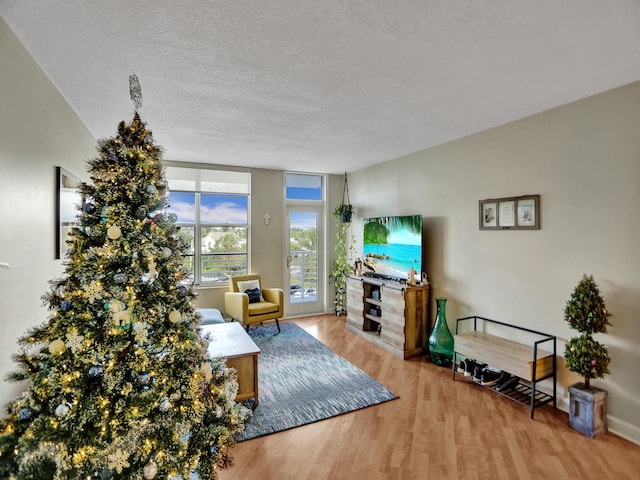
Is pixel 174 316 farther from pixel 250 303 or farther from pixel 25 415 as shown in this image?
pixel 250 303

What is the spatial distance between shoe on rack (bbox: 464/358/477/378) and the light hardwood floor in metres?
0.23

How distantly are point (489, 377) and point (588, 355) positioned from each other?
0.93 m

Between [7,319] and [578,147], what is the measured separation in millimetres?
3941

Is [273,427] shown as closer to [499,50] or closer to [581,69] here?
[499,50]

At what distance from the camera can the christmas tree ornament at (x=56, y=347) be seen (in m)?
1.30

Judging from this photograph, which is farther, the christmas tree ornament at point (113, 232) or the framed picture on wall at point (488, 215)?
the framed picture on wall at point (488, 215)

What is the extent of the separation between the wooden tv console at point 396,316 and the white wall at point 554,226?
0.35 metres

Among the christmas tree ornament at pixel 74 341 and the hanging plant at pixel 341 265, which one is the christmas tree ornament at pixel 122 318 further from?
the hanging plant at pixel 341 265

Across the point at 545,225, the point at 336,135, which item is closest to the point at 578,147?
the point at 545,225

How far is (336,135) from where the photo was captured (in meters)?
3.62

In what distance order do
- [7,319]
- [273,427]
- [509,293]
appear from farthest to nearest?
[509,293] → [273,427] → [7,319]

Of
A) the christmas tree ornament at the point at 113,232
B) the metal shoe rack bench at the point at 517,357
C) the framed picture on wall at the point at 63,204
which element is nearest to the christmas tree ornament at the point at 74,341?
the christmas tree ornament at the point at 113,232

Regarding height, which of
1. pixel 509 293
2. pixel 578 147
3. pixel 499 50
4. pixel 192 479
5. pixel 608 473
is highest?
pixel 499 50

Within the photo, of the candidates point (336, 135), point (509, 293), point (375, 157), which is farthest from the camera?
point (375, 157)
